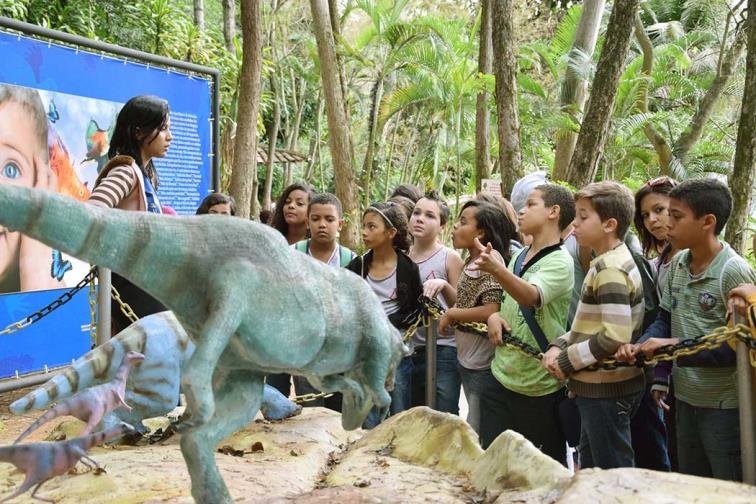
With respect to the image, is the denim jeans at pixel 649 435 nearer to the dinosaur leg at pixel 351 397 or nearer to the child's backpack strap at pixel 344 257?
the dinosaur leg at pixel 351 397

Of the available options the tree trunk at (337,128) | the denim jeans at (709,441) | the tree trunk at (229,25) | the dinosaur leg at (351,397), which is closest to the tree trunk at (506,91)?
the tree trunk at (337,128)

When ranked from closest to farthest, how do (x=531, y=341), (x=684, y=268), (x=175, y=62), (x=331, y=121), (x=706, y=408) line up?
(x=706, y=408)
(x=684, y=268)
(x=531, y=341)
(x=175, y=62)
(x=331, y=121)

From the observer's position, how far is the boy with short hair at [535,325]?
12.3ft

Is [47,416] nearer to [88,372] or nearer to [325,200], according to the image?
[88,372]

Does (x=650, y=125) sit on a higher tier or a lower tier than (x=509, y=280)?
higher

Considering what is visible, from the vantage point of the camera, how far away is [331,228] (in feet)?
15.2

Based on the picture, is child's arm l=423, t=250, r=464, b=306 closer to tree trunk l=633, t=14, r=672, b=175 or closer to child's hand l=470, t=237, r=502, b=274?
child's hand l=470, t=237, r=502, b=274

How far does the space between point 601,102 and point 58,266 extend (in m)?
4.67

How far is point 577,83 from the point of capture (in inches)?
461

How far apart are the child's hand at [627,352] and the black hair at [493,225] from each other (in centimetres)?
109

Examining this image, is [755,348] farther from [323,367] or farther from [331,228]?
[331,228]

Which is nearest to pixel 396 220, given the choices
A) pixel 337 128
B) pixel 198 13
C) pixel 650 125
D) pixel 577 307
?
pixel 577 307

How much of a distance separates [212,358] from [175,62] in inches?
Answer: 192

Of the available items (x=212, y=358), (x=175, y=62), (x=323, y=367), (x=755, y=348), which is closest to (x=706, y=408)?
(x=755, y=348)
